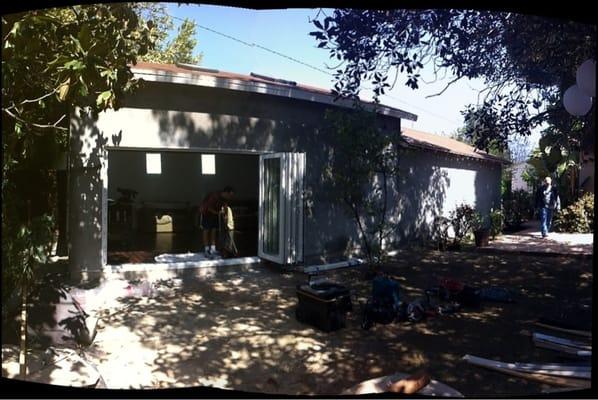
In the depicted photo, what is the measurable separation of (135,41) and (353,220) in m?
6.73

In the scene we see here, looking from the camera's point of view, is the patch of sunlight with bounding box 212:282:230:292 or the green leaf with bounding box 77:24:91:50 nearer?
the green leaf with bounding box 77:24:91:50

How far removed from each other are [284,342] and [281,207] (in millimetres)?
4131

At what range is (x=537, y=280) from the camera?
8.77m

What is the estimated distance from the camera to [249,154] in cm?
977

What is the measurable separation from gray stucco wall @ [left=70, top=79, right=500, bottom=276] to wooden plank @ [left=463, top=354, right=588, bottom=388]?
549 cm

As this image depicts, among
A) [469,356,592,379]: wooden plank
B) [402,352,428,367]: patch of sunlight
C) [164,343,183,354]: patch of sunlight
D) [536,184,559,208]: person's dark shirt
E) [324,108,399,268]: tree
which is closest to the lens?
[469,356,592,379]: wooden plank

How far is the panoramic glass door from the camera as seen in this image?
931 cm

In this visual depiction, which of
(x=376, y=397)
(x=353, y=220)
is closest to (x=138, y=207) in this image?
(x=353, y=220)

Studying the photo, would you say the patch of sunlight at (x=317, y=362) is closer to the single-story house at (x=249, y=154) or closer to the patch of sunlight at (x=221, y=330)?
the patch of sunlight at (x=221, y=330)

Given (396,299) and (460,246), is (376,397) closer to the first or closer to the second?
(396,299)

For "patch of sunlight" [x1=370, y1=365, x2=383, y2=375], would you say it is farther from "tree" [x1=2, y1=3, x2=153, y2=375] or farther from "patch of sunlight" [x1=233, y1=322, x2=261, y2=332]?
"tree" [x1=2, y1=3, x2=153, y2=375]

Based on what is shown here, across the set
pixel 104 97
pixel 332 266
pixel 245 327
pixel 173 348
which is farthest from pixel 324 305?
pixel 332 266

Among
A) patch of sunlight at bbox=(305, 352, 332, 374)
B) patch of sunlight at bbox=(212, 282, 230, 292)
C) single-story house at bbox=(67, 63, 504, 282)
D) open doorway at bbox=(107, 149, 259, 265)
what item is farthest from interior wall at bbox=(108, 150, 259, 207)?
patch of sunlight at bbox=(305, 352, 332, 374)

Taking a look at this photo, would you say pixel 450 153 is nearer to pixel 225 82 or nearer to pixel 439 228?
pixel 439 228
